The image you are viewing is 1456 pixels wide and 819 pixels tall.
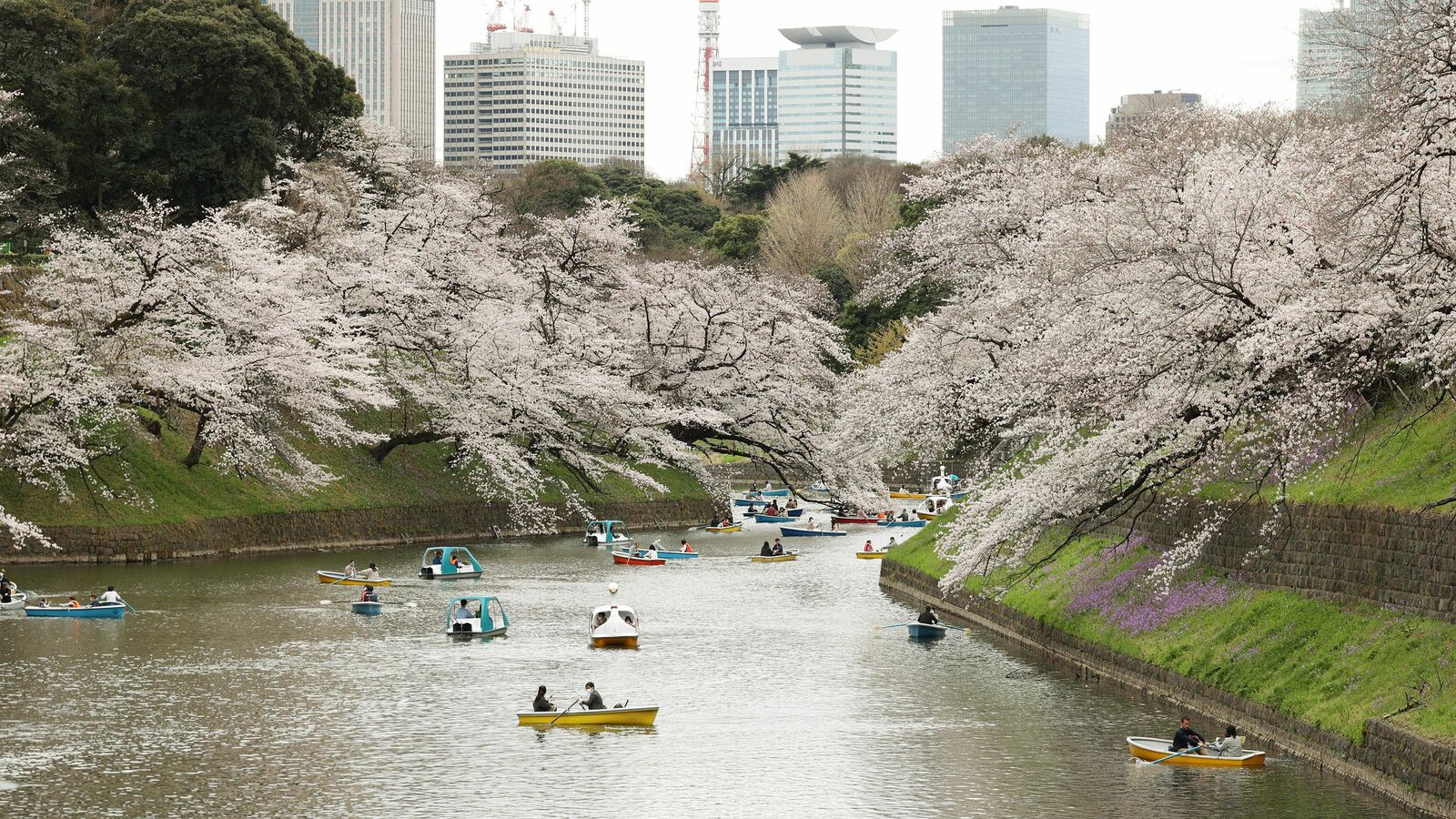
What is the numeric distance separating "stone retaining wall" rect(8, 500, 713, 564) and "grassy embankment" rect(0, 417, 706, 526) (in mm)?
327

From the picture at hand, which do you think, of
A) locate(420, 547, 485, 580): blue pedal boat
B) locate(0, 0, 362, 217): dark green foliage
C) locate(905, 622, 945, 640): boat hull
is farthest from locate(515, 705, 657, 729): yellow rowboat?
locate(0, 0, 362, 217): dark green foliage

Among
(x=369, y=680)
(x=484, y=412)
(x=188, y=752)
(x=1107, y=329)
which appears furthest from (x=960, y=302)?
(x=188, y=752)

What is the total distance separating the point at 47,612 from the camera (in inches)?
1443

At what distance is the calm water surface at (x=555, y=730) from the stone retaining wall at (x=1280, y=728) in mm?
390

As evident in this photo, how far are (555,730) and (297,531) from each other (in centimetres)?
2875

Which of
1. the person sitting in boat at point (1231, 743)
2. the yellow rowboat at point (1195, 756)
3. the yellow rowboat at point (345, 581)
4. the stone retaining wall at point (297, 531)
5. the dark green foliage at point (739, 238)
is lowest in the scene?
the yellow rowboat at point (1195, 756)

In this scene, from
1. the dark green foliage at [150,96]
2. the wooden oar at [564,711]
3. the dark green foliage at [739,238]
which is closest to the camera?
the wooden oar at [564,711]

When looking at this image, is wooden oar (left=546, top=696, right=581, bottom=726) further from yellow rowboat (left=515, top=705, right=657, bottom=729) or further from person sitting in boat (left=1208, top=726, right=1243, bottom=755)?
person sitting in boat (left=1208, top=726, right=1243, bottom=755)

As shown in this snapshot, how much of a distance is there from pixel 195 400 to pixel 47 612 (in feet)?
39.8

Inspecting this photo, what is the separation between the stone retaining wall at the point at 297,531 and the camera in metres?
46.3

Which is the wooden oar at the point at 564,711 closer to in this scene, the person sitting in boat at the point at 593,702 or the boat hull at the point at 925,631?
the person sitting in boat at the point at 593,702

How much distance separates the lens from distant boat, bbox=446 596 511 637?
3600 centimetres

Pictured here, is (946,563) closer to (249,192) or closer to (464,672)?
(464,672)

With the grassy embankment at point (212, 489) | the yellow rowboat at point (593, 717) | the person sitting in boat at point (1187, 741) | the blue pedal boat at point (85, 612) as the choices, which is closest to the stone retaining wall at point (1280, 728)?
the person sitting in boat at point (1187, 741)
